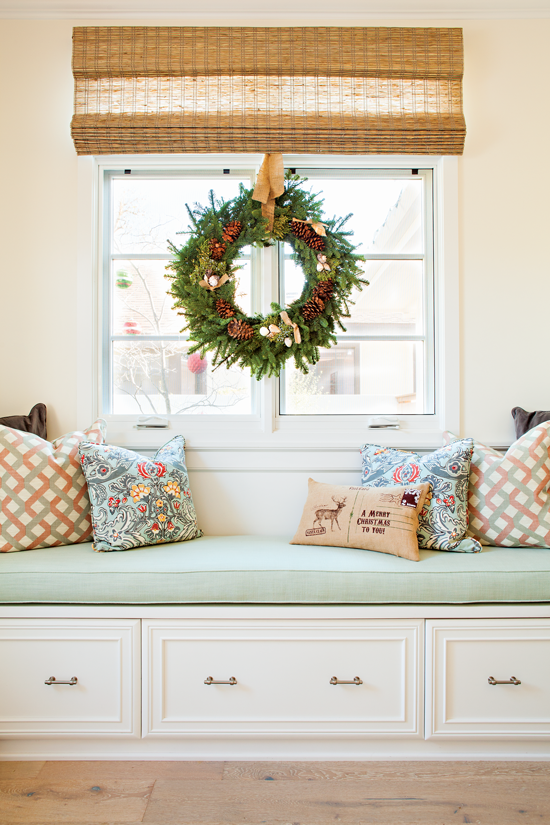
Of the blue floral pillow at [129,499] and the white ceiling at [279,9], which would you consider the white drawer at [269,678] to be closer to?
the blue floral pillow at [129,499]

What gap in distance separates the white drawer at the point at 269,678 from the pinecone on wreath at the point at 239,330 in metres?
1.05

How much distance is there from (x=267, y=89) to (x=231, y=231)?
62 centimetres

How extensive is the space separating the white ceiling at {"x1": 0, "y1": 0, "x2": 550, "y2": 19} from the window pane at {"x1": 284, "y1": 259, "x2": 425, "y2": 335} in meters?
1.01

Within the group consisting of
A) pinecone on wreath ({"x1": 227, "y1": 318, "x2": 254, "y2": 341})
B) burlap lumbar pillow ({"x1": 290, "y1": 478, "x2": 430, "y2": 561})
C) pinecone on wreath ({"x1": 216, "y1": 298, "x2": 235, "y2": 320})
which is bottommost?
burlap lumbar pillow ({"x1": 290, "y1": 478, "x2": 430, "y2": 561})

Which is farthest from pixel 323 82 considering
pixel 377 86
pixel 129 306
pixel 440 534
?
pixel 440 534

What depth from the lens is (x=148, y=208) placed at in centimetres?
213

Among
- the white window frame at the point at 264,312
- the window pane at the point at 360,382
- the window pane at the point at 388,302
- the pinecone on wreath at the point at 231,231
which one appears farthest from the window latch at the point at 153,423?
the window pane at the point at 388,302

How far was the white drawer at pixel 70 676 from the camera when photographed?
1427 mm

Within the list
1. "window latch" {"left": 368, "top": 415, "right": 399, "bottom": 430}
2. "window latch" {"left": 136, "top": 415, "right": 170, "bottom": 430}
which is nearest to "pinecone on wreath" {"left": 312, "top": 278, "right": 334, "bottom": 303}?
"window latch" {"left": 368, "top": 415, "right": 399, "bottom": 430}

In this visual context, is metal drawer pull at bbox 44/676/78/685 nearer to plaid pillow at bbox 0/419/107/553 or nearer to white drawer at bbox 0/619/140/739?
white drawer at bbox 0/619/140/739

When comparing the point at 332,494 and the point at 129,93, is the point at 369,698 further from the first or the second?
the point at 129,93

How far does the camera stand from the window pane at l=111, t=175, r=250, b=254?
2.12 meters

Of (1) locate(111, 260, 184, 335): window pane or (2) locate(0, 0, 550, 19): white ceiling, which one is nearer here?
(2) locate(0, 0, 550, 19): white ceiling

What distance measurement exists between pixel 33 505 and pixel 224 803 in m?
1.08
